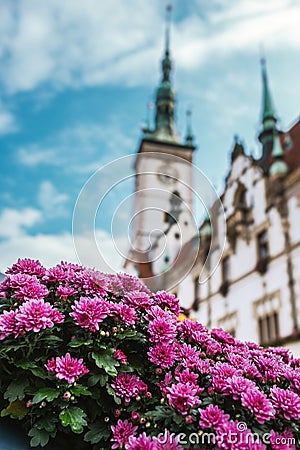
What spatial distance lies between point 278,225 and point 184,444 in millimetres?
15634

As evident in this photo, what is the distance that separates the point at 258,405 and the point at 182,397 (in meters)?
0.29

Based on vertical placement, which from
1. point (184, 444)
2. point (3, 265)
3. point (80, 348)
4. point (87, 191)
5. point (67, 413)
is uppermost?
point (87, 191)

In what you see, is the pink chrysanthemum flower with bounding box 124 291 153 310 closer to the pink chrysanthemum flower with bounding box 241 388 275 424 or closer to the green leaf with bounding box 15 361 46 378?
the green leaf with bounding box 15 361 46 378

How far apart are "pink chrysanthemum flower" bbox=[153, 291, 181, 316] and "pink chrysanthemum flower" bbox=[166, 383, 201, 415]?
0.67m

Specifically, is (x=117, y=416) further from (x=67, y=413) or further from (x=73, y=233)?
(x=73, y=233)

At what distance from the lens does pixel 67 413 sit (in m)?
1.80

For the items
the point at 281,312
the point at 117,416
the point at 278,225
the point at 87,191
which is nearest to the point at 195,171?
the point at 87,191

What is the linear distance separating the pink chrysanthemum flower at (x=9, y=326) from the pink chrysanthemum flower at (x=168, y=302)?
82 cm

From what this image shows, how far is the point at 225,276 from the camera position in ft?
64.0

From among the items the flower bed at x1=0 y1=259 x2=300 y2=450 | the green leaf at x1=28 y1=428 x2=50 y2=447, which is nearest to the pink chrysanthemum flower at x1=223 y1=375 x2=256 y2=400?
the flower bed at x1=0 y1=259 x2=300 y2=450

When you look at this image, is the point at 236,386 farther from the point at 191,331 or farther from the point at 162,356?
the point at 191,331

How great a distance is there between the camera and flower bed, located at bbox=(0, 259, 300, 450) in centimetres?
175

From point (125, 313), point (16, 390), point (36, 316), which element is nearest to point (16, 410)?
point (16, 390)

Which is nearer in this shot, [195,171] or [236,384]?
[236,384]
